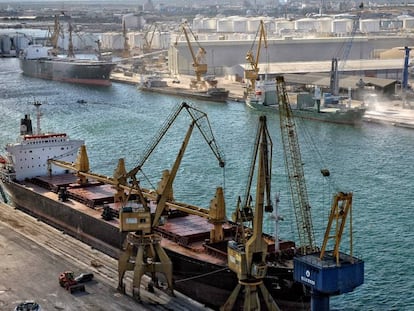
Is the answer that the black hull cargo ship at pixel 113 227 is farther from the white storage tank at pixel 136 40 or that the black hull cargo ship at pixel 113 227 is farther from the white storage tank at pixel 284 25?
the white storage tank at pixel 284 25

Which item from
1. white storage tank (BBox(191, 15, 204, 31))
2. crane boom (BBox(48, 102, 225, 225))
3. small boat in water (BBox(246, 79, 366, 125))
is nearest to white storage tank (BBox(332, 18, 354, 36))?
white storage tank (BBox(191, 15, 204, 31))

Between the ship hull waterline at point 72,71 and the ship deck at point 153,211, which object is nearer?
the ship deck at point 153,211

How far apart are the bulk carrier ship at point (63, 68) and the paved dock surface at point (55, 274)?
6599 cm

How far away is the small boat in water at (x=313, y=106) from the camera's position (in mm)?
62844

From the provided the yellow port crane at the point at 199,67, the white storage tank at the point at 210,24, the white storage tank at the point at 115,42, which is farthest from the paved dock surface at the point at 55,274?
the white storage tank at the point at 210,24

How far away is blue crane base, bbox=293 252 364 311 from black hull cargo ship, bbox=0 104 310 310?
70.5 inches

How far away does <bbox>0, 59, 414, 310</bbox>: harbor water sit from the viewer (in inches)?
1129

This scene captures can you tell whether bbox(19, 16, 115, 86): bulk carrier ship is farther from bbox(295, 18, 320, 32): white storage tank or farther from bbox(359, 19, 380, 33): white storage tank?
bbox(359, 19, 380, 33): white storage tank

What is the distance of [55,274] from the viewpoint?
25031mm

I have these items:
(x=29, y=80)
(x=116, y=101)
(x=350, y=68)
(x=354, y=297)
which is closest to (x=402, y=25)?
(x=350, y=68)

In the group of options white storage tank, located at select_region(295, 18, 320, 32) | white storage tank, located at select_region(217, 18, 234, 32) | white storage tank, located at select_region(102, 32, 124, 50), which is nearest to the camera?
white storage tank, located at select_region(295, 18, 320, 32)

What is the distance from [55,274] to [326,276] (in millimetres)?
9117

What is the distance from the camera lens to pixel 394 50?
100062mm

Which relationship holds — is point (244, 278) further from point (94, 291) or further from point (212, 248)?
point (94, 291)
